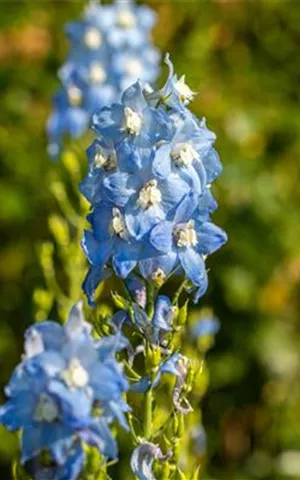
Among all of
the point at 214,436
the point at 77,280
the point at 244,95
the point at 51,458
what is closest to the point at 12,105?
the point at 244,95

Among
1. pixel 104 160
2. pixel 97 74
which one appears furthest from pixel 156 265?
pixel 97 74

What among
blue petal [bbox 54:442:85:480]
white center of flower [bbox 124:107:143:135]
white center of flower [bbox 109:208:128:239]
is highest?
white center of flower [bbox 124:107:143:135]

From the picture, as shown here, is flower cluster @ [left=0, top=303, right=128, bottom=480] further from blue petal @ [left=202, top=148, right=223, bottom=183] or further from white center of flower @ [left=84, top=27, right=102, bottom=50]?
white center of flower @ [left=84, top=27, right=102, bottom=50]

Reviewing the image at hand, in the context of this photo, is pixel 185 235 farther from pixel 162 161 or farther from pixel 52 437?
pixel 52 437

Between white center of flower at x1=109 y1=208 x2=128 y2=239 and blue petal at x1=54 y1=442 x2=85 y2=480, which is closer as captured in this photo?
blue petal at x1=54 y1=442 x2=85 y2=480

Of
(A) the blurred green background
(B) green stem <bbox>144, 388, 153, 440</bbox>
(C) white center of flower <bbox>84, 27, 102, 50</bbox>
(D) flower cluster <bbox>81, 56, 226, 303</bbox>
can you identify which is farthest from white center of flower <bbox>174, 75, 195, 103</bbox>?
(A) the blurred green background
